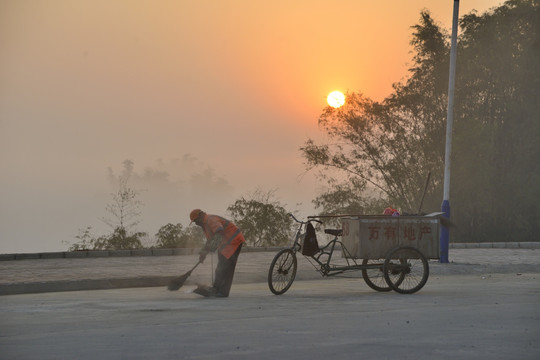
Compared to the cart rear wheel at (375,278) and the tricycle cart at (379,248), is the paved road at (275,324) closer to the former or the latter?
the cart rear wheel at (375,278)

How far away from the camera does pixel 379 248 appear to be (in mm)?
14992

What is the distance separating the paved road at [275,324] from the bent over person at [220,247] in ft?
1.02

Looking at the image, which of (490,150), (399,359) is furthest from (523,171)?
(399,359)

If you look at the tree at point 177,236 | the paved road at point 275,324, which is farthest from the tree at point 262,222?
the paved road at point 275,324

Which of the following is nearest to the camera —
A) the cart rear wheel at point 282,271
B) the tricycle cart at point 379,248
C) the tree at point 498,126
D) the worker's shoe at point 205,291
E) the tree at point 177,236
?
the worker's shoe at point 205,291

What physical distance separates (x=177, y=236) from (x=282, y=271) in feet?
51.1

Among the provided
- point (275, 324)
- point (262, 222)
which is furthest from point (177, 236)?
point (275, 324)

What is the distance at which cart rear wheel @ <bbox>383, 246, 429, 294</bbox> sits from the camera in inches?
588

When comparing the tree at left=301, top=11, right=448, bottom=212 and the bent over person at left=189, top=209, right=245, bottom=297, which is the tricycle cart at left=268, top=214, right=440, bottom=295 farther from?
the tree at left=301, top=11, right=448, bottom=212

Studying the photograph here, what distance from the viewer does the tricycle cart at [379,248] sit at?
587 inches

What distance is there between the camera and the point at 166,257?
24.5 meters

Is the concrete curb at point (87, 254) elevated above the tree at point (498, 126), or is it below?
below

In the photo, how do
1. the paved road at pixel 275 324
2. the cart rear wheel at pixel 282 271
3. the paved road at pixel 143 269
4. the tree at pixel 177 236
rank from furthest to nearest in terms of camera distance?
1. the tree at pixel 177 236
2. the paved road at pixel 143 269
3. the cart rear wheel at pixel 282 271
4. the paved road at pixel 275 324

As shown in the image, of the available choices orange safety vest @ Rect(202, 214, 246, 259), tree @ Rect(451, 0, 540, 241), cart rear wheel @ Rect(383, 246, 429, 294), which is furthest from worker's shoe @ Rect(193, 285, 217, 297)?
tree @ Rect(451, 0, 540, 241)
